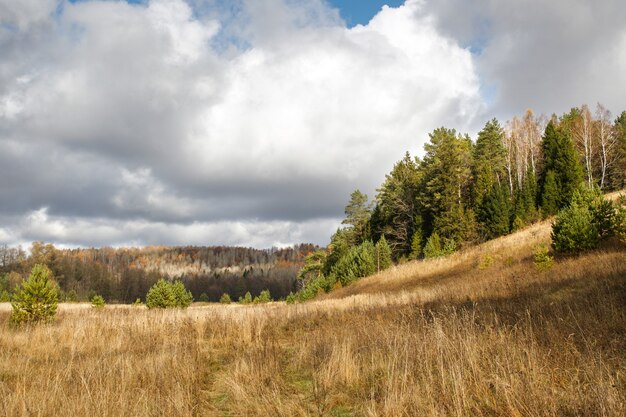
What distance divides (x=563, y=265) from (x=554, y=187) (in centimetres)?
3014

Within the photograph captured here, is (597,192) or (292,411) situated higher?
(597,192)

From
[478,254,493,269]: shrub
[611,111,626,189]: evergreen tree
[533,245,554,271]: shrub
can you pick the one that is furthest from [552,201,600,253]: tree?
[611,111,626,189]: evergreen tree

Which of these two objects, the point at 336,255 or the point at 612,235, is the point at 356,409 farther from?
the point at 336,255

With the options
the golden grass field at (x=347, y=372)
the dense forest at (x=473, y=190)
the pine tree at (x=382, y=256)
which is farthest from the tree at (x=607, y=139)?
the golden grass field at (x=347, y=372)

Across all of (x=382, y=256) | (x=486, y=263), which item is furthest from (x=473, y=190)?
(x=486, y=263)

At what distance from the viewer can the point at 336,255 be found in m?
53.3

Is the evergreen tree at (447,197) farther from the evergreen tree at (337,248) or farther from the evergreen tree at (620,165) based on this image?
the evergreen tree at (620,165)

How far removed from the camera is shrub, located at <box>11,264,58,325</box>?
13.1 m

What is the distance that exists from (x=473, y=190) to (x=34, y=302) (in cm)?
4606

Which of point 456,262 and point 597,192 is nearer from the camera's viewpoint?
point 597,192

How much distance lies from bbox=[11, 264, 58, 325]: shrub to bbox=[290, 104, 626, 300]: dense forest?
92.1 ft

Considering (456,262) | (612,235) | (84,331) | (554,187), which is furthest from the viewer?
(554,187)

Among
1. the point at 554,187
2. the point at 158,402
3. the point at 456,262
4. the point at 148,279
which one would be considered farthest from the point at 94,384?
the point at 148,279

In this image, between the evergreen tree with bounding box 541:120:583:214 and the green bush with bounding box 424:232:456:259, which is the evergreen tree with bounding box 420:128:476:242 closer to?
the green bush with bounding box 424:232:456:259
